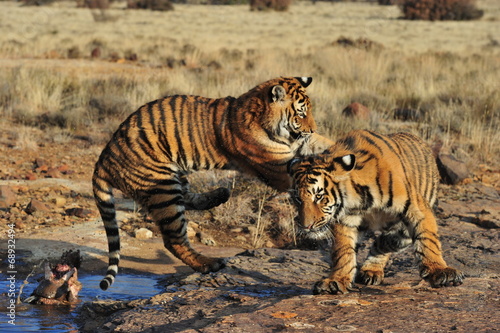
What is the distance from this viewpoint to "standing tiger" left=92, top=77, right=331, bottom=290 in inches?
260

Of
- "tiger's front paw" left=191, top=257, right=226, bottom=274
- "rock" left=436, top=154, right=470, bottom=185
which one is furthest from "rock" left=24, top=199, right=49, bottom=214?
"rock" left=436, top=154, right=470, bottom=185

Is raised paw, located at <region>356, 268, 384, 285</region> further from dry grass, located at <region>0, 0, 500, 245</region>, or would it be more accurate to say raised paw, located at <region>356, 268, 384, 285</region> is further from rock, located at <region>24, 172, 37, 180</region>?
rock, located at <region>24, 172, 37, 180</region>

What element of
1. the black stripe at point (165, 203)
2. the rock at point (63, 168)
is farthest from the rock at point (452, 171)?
the rock at point (63, 168)

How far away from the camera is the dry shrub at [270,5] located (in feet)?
202

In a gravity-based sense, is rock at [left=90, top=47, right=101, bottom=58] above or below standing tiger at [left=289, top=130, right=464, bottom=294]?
below

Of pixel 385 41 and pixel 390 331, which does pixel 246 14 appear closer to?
pixel 385 41

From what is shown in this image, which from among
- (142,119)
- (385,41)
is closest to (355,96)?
(142,119)

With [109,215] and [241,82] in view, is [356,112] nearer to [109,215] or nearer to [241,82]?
[241,82]

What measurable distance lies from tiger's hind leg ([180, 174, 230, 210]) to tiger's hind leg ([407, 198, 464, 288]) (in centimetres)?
271

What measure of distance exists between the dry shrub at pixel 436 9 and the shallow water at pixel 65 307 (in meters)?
47.0

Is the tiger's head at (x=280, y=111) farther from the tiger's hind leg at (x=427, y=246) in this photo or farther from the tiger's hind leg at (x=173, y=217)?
the tiger's hind leg at (x=427, y=246)

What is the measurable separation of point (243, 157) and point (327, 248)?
157cm

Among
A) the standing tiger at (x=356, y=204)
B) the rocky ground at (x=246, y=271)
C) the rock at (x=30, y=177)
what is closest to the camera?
the rocky ground at (x=246, y=271)

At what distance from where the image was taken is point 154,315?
502 cm
